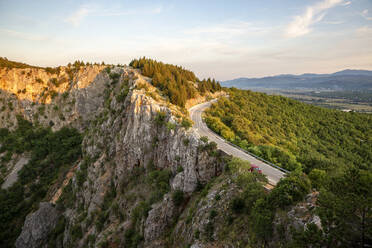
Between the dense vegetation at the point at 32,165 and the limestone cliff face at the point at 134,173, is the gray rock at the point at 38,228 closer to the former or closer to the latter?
the limestone cliff face at the point at 134,173

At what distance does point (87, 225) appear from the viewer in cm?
3288

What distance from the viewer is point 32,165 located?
5734 cm

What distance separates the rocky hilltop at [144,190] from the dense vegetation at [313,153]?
2.48 m

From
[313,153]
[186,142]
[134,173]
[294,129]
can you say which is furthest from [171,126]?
[294,129]

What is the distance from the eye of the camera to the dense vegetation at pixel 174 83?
45.5 meters

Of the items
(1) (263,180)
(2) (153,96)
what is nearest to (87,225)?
(2) (153,96)

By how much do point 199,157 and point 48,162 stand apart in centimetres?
5848

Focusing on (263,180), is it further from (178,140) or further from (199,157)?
(178,140)

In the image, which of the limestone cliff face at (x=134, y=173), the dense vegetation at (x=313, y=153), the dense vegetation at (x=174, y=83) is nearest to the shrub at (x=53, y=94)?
the dense vegetation at (x=174, y=83)

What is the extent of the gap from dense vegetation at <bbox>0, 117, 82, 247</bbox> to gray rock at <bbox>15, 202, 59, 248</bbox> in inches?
270

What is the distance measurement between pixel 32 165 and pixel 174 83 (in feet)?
176

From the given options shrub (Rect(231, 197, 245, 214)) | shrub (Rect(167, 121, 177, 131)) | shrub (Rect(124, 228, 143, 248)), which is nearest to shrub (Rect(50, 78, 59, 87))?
shrub (Rect(167, 121, 177, 131))

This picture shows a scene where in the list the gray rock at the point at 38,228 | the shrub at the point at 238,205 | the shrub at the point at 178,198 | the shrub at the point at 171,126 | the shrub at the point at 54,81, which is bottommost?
the gray rock at the point at 38,228

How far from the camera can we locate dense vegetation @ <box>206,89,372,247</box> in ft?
25.7
